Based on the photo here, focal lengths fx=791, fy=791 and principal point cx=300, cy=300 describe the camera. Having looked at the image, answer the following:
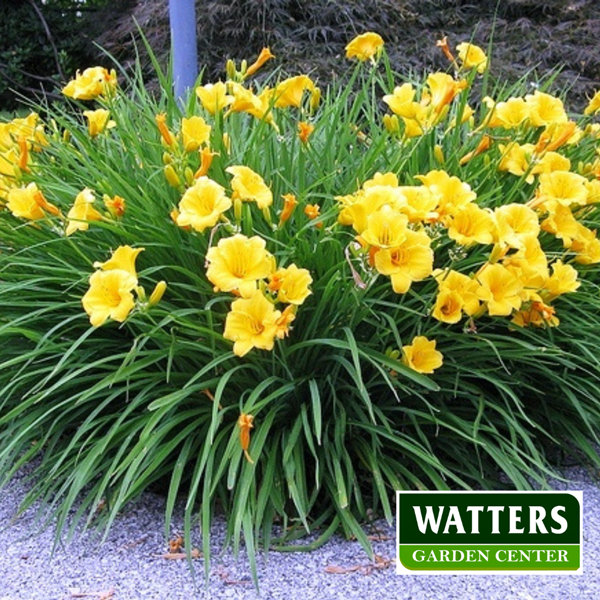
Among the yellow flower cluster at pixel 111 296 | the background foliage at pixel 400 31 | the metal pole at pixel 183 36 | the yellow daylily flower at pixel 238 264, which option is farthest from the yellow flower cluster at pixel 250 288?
the background foliage at pixel 400 31

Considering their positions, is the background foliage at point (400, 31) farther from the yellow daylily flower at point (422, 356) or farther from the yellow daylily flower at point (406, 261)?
the yellow daylily flower at point (406, 261)

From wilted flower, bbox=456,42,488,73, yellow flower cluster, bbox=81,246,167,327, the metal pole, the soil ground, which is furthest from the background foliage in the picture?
yellow flower cluster, bbox=81,246,167,327

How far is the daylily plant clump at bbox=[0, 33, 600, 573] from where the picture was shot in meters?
1.60

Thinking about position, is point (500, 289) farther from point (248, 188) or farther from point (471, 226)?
point (248, 188)

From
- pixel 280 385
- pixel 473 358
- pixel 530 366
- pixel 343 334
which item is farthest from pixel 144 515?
pixel 530 366

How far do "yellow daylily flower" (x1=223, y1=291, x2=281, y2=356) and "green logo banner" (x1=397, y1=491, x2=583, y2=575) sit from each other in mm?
468

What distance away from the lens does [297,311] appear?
1.81 meters

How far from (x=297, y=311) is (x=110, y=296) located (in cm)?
46

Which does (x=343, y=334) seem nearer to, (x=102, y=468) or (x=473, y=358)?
(x=473, y=358)

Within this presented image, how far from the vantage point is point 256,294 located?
1528 mm

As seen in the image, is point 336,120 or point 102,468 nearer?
point 102,468

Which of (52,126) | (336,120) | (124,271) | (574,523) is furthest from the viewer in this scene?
(52,126)

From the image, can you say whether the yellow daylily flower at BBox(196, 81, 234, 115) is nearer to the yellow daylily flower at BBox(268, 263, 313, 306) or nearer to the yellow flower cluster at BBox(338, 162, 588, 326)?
the yellow flower cluster at BBox(338, 162, 588, 326)

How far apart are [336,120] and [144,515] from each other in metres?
1.17
